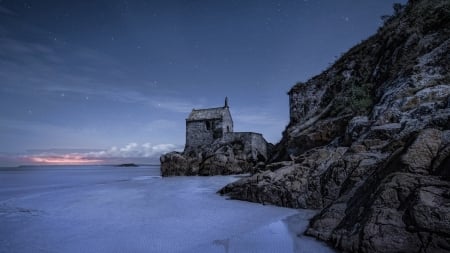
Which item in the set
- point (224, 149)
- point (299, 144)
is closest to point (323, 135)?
point (299, 144)

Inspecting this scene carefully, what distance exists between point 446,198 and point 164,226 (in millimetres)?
5196

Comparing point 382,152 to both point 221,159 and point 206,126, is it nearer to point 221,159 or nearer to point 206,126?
point 221,159

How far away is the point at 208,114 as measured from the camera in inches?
→ 1697

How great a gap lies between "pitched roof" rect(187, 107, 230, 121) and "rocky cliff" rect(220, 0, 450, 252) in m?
24.8

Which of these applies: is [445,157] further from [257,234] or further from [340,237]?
[257,234]

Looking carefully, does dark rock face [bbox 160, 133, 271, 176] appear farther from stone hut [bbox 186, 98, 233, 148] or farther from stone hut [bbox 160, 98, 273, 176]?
stone hut [bbox 186, 98, 233, 148]

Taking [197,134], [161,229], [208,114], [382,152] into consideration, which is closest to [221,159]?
[197,134]

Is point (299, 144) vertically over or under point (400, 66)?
under

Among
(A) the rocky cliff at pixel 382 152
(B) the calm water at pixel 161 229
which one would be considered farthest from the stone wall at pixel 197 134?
(B) the calm water at pixel 161 229

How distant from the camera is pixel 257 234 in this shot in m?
5.16

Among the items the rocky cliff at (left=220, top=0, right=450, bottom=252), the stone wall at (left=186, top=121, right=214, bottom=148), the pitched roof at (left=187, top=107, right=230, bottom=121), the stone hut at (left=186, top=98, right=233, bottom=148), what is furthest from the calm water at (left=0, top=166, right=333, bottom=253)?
the pitched roof at (left=187, top=107, right=230, bottom=121)

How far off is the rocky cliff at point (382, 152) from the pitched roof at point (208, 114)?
24.8 metres

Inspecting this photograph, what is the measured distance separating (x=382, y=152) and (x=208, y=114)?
123ft

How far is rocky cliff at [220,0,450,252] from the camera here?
3.54m
